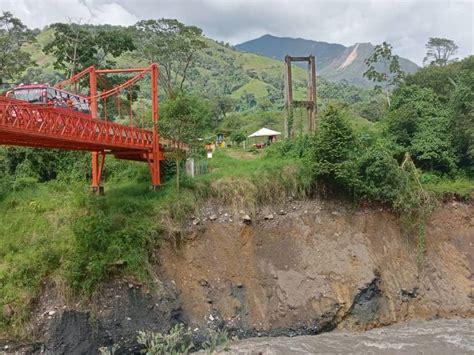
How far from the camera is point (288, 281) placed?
17250 mm

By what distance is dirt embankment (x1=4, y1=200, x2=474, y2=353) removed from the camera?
14984 mm

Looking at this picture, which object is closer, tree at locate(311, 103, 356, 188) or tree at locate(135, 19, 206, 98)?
tree at locate(311, 103, 356, 188)

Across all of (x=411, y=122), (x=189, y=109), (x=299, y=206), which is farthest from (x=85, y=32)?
(x=411, y=122)

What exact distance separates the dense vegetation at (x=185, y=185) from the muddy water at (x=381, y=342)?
14.6 ft

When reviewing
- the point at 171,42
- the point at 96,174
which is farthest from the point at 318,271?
the point at 171,42

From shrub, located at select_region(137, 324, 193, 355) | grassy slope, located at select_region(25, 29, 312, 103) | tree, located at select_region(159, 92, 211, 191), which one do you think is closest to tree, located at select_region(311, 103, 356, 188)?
tree, located at select_region(159, 92, 211, 191)

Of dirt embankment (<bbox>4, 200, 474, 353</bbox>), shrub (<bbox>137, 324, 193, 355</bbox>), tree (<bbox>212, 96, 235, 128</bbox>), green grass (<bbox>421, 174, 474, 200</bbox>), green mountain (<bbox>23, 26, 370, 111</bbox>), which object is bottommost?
dirt embankment (<bbox>4, 200, 474, 353</bbox>)

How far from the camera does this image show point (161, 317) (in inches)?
605

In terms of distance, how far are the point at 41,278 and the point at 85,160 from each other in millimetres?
8835

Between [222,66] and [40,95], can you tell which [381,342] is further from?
[222,66]

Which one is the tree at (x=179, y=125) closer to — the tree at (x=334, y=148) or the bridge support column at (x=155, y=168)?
the bridge support column at (x=155, y=168)

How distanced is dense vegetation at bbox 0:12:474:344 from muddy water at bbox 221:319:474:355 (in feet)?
14.6

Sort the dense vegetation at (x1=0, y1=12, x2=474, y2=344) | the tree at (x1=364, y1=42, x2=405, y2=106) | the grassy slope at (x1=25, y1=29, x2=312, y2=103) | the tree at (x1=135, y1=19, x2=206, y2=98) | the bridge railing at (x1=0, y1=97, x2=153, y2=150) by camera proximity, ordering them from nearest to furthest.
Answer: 1. the bridge railing at (x1=0, y1=97, x2=153, y2=150)
2. the dense vegetation at (x1=0, y1=12, x2=474, y2=344)
3. the tree at (x1=135, y1=19, x2=206, y2=98)
4. the tree at (x1=364, y1=42, x2=405, y2=106)
5. the grassy slope at (x1=25, y1=29, x2=312, y2=103)

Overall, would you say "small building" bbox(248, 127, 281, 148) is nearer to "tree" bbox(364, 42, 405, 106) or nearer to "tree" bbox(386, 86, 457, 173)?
"tree" bbox(386, 86, 457, 173)
